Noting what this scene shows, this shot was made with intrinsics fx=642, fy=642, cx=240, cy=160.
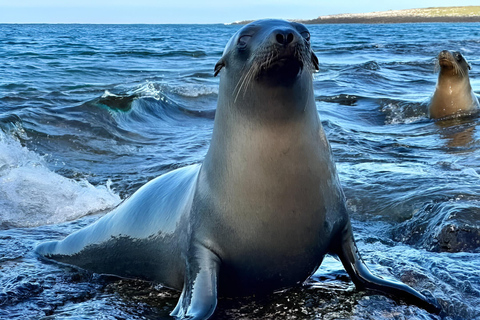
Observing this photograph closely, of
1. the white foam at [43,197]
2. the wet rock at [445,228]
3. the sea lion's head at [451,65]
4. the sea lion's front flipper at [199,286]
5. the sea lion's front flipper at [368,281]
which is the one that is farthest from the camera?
the sea lion's head at [451,65]

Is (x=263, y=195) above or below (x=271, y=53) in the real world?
below

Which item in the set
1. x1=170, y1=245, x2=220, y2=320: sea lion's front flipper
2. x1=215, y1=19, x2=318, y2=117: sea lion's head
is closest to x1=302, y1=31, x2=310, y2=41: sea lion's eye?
x1=215, y1=19, x2=318, y2=117: sea lion's head

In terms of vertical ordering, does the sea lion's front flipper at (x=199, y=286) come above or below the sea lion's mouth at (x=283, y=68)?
below

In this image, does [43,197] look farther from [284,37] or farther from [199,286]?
[284,37]

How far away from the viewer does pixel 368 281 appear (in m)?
3.12

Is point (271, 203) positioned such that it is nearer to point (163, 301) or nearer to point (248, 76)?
point (248, 76)

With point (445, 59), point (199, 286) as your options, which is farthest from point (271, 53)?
point (445, 59)

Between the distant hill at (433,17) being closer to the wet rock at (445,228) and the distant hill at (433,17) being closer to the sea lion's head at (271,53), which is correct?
the wet rock at (445,228)

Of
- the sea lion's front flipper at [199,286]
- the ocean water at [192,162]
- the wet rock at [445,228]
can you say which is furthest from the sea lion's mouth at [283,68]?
the wet rock at [445,228]

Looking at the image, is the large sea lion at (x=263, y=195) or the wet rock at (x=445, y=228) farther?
the wet rock at (x=445, y=228)

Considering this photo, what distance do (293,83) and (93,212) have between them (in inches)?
128

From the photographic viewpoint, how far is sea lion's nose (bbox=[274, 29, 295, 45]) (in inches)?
102

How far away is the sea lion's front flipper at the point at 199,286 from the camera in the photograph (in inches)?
109

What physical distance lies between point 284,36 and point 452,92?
30.1 ft
